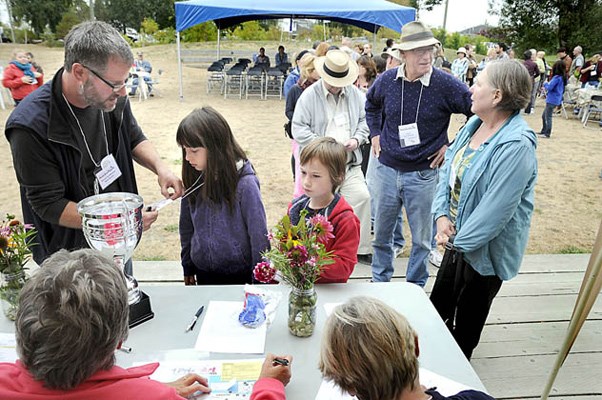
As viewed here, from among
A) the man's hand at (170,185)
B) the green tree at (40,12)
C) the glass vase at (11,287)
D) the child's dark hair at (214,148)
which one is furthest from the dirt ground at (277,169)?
the green tree at (40,12)

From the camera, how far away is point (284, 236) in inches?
50.4

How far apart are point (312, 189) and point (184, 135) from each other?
0.59m

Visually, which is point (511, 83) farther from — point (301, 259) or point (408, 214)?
point (301, 259)

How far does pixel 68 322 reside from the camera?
78cm

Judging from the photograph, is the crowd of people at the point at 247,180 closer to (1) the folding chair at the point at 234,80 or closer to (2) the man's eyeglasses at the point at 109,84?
(2) the man's eyeglasses at the point at 109,84

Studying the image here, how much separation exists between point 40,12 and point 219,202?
113 feet

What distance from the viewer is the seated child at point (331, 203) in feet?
5.41

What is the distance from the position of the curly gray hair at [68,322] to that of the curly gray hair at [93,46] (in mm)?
990

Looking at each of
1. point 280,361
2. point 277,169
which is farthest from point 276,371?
point 277,169

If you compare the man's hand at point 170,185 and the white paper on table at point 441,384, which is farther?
the man's hand at point 170,185

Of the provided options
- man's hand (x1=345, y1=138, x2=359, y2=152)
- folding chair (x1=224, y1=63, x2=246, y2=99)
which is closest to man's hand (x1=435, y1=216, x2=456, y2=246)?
man's hand (x1=345, y1=138, x2=359, y2=152)

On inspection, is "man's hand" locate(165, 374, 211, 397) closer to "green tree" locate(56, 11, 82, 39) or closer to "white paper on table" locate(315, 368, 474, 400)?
"white paper on table" locate(315, 368, 474, 400)

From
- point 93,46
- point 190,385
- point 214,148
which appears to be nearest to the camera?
point 190,385

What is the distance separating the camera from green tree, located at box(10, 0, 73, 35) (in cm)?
2778
